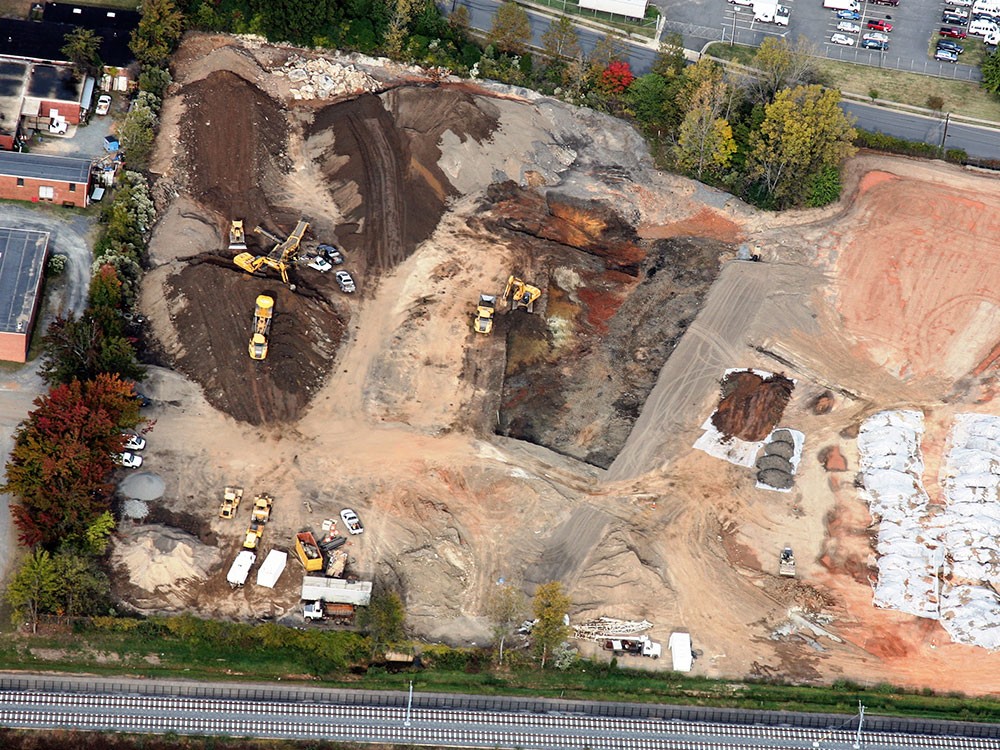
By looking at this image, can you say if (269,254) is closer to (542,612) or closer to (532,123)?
(532,123)

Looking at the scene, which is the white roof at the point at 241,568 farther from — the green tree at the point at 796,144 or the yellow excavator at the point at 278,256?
the green tree at the point at 796,144

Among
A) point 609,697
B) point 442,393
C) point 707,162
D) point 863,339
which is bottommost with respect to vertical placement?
point 609,697

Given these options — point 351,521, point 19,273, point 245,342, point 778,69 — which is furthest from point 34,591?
point 778,69

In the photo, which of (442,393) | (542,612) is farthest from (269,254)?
(542,612)

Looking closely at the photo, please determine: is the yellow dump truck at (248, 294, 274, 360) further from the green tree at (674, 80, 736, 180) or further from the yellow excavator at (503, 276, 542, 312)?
the green tree at (674, 80, 736, 180)

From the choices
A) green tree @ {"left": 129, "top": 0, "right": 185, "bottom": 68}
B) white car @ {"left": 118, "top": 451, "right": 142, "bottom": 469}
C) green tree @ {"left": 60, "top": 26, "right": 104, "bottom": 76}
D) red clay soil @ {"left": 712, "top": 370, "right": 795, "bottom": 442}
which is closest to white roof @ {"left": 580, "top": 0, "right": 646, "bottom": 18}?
green tree @ {"left": 129, "top": 0, "right": 185, "bottom": 68}

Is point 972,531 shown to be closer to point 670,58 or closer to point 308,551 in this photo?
point 308,551
